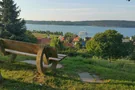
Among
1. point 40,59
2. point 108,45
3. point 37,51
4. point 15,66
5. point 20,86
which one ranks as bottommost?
point 108,45

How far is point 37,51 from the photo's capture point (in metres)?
5.21

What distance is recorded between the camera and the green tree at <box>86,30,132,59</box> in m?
37.2

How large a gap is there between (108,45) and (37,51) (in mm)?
32891

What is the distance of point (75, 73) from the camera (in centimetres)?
567

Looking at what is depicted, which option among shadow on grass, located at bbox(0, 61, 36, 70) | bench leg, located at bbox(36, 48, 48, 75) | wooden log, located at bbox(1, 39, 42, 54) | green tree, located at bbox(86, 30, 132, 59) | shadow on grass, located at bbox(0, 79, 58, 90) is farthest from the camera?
green tree, located at bbox(86, 30, 132, 59)

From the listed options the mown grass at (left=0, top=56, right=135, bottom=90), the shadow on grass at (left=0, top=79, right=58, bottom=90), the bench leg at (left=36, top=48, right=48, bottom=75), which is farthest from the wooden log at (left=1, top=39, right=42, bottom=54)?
the shadow on grass at (left=0, top=79, right=58, bottom=90)

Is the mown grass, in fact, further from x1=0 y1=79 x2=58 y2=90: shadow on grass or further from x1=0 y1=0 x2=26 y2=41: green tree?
x1=0 y1=0 x2=26 y2=41: green tree

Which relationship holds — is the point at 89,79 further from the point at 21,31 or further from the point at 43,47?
the point at 21,31

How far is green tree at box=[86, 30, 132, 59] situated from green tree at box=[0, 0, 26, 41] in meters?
14.6

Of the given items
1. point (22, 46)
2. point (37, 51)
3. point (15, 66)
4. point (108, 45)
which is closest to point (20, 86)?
point (37, 51)

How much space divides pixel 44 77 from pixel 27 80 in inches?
14.9

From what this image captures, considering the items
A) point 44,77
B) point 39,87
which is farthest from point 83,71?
point 39,87

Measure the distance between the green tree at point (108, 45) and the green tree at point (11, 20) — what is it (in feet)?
47.9

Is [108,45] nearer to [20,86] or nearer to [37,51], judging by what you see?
[37,51]
